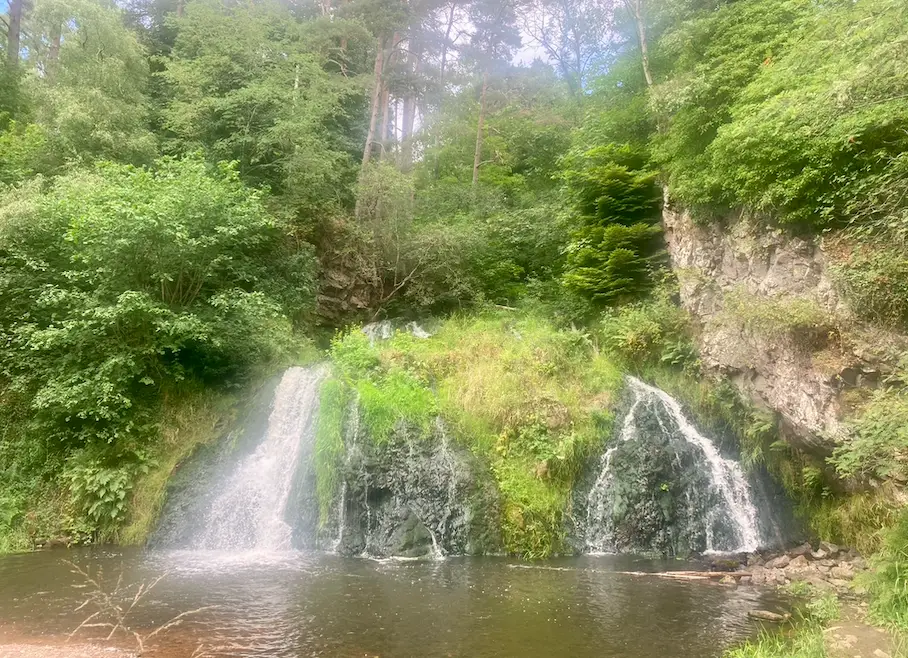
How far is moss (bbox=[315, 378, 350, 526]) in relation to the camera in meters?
11.1

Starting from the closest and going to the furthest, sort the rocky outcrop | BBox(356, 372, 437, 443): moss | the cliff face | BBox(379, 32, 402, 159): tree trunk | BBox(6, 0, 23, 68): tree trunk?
the rocky outcrop, the cliff face, BBox(356, 372, 437, 443): moss, BBox(6, 0, 23, 68): tree trunk, BBox(379, 32, 402, 159): tree trunk

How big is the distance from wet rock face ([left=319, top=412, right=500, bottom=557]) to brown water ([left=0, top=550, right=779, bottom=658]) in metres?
0.66

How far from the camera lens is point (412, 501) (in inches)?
424

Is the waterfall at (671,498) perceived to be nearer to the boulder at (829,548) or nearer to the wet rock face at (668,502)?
the wet rock face at (668,502)

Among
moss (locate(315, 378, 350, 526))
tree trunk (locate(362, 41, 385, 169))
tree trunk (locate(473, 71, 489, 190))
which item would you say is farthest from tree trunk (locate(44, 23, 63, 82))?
tree trunk (locate(473, 71, 489, 190))

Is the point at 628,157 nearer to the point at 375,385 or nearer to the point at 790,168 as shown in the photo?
the point at 790,168

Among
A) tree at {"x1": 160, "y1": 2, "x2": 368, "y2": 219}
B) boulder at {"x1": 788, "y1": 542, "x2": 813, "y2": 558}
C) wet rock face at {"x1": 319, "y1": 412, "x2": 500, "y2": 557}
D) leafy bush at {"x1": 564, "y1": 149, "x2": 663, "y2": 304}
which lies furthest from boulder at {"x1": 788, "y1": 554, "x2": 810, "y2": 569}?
tree at {"x1": 160, "y1": 2, "x2": 368, "y2": 219}

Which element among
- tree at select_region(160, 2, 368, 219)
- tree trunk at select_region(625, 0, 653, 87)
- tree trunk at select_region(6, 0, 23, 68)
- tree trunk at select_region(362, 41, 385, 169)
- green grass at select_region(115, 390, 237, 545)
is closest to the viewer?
green grass at select_region(115, 390, 237, 545)

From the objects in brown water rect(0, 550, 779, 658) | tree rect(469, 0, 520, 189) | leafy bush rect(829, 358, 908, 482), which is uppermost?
tree rect(469, 0, 520, 189)

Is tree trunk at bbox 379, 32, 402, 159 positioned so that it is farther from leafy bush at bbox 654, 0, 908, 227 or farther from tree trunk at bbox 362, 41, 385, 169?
leafy bush at bbox 654, 0, 908, 227

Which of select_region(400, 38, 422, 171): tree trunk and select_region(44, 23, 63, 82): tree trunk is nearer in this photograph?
select_region(44, 23, 63, 82): tree trunk

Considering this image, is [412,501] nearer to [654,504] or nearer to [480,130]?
[654,504]

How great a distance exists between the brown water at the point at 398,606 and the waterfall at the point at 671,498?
92 cm

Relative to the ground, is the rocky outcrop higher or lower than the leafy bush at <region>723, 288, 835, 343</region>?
lower
